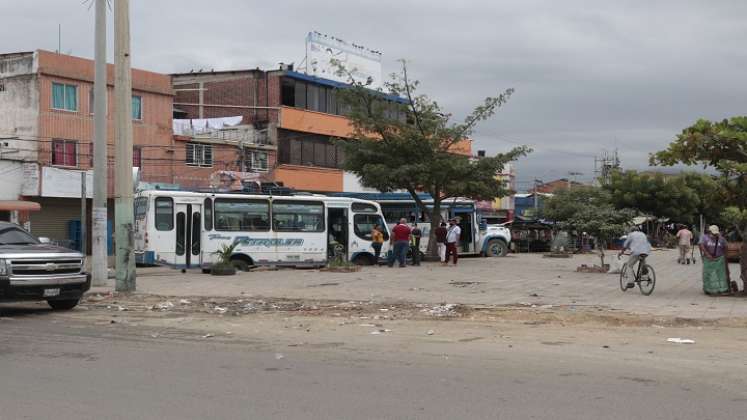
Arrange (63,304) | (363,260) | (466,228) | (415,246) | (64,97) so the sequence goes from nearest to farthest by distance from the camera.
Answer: (63,304) < (415,246) < (363,260) < (466,228) < (64,97)

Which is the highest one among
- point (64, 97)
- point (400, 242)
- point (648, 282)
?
point (64, 97)

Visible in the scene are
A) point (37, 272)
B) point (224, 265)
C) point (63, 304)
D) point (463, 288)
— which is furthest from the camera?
point (224, 265)

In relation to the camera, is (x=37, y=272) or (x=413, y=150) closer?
(x=37, y=272)

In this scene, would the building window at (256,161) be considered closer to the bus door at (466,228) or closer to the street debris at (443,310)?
the bus door at (466,228)

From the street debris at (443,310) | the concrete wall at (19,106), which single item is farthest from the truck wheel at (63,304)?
the concrete wall at (19,106)

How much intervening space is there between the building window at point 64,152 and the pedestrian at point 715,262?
97.7 ft

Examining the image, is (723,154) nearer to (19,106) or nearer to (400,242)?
(400,242)

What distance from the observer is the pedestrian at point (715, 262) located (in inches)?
653

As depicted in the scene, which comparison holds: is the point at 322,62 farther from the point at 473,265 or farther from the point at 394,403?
the point at 394,403

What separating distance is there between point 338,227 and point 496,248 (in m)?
11.5

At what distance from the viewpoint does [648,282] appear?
17297 mm

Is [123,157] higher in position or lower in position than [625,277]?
higher

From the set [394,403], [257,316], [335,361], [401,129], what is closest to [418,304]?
[257,316]

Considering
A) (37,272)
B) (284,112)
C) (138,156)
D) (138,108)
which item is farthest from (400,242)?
(284,112)
